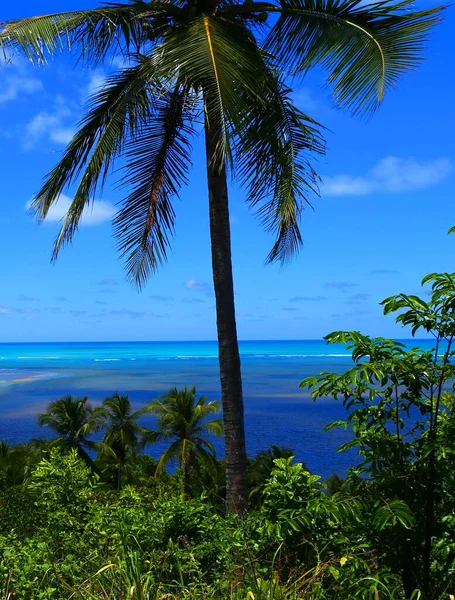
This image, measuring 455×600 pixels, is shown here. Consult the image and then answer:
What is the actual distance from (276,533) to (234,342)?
4470 millimetres

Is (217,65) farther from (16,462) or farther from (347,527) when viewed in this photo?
(16,462)

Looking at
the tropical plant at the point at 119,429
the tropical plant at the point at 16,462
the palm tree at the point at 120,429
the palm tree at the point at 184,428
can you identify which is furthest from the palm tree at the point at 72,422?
the palm tree at the point at 184,428

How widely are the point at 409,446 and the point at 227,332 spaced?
436 cm

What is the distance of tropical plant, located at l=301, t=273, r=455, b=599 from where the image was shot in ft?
15.3

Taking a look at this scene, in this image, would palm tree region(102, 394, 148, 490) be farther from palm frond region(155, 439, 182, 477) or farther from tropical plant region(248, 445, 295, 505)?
tropical plant region(248, 445, 295, 505)

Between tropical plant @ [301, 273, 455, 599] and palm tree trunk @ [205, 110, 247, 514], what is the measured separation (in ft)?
Answer: 12.8

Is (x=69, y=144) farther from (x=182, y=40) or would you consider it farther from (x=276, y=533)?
(x=276, y=533)

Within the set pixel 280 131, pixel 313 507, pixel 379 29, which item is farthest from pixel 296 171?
pixel 313 507

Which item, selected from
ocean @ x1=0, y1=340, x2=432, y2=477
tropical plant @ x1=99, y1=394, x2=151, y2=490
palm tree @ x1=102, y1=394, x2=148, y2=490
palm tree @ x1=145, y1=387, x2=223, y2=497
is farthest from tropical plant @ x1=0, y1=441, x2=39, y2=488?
ocean @ x1=0, y1=340, x2=432, y2=477

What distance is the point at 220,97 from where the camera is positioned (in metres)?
7.06

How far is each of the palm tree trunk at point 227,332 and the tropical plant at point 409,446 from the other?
3889mm

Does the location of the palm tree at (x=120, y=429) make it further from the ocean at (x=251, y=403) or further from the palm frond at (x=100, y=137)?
the palm frond at (x=100, y=137)

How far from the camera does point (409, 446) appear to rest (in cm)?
491

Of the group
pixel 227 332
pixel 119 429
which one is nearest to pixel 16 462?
pixel 119 429
